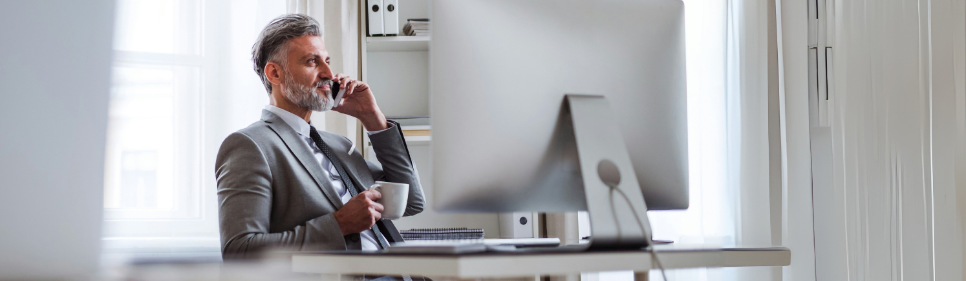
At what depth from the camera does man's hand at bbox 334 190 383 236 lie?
48.4 inches

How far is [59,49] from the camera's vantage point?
5.91 ft

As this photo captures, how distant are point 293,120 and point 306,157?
0.62 feet

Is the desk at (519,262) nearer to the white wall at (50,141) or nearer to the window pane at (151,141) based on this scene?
the white wall at (50,141)

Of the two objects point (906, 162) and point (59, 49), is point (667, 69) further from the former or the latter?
point (59, 49)

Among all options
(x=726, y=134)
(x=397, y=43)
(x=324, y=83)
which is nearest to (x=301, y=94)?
(x=324, y=83)

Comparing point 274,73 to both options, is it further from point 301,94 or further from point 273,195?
point 273,195

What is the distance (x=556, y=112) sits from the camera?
0.86m

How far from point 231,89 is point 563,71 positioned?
173cm

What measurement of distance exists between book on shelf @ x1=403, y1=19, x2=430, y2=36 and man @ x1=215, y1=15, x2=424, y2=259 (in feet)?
2.12

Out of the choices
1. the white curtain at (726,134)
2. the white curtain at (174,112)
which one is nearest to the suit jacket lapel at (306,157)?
the white curtain at (174,112)

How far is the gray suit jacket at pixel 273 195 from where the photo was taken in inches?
51.0

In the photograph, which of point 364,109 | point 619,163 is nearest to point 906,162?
point 619,163

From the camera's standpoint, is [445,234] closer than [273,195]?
No

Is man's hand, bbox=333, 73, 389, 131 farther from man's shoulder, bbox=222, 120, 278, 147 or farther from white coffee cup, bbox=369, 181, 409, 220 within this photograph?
white coffee cup, bbox=369, 181, 409, 220
